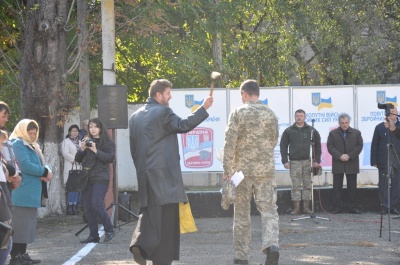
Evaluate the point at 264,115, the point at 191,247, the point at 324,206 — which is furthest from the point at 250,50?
the point at 264,115

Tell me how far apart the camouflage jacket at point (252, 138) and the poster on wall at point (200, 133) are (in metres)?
10.4

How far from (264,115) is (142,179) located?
1.82m

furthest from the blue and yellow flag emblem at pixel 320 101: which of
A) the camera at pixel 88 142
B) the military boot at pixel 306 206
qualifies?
the camera at pixel 88 142

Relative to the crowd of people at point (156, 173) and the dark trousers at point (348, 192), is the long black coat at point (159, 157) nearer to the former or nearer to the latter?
the crowd of people at point (156, 173)

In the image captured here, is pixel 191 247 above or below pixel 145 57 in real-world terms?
below

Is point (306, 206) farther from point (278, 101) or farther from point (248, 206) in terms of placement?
point (248, 206)

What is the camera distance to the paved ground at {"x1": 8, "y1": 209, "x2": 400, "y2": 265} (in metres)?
11.9

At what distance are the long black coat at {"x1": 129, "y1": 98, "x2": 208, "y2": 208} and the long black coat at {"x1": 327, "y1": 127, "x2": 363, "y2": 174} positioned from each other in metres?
9.43

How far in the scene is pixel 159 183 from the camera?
31.9 ft

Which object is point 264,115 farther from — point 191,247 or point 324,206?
point 324,206

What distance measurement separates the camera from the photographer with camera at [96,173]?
13930 millimetres

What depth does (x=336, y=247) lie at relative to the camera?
1301cm

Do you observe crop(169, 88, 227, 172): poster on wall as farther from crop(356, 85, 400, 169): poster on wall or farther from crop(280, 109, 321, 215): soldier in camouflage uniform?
crop(280, 109, 321, 215): soldier in camouflage uniform

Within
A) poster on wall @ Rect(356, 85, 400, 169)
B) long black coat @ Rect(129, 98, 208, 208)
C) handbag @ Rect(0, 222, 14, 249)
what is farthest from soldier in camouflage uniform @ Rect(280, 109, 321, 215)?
handbag @ Rect(0, 222, 14, 249)
